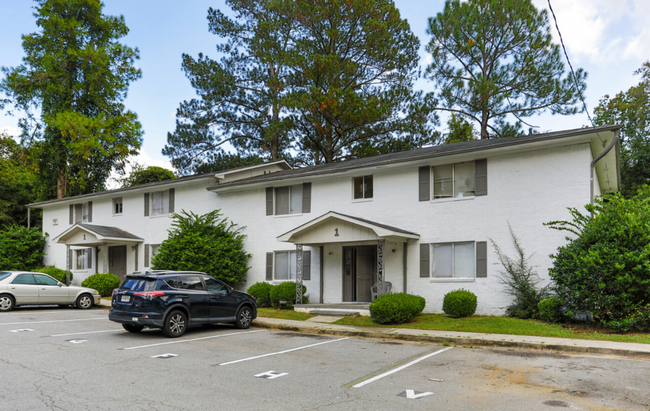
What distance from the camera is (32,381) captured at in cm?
722

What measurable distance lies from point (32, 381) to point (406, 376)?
5587 mm

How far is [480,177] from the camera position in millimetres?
15461

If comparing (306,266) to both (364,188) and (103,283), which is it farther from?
(103,283)

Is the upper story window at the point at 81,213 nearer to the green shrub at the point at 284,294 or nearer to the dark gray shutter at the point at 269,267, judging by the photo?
the dark gray shutter at the point at 269,267

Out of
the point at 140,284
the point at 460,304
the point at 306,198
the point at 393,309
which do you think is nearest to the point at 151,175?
the point at 306,198

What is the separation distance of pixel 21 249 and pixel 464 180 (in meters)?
25.9

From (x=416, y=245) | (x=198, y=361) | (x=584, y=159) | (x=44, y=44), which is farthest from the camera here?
(x=44, y=44)

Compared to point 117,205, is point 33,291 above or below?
below

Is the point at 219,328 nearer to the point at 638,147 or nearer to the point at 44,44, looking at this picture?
the point at 638,147

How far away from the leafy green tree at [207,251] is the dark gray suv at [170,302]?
6292 millimetres

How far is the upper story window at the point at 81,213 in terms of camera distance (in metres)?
28.2

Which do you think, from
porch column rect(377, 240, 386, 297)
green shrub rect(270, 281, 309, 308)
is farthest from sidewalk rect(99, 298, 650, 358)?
green shrub rect(270, 281, 309, 308)

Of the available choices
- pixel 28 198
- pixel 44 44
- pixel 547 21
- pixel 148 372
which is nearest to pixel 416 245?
pixel 148 372

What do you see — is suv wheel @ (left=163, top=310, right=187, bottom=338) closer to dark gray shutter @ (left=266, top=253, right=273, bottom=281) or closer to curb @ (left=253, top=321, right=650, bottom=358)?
curb @ (left=253, top=321, right=650, bottom=358)
